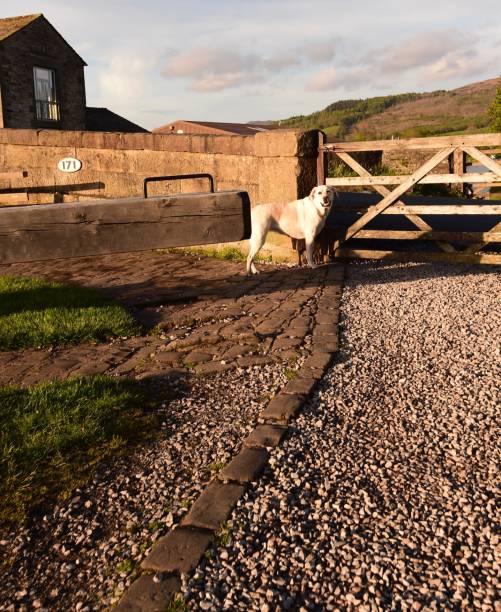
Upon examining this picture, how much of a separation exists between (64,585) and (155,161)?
7911 mm

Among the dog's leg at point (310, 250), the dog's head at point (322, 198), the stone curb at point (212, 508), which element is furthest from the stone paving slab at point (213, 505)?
the dog's leg at point (310, 250)

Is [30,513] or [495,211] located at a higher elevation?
[495,211]

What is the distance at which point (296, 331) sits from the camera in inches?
190

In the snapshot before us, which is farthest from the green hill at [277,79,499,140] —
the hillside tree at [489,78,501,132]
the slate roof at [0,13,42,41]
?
the slate roof at [0,13,42,41]

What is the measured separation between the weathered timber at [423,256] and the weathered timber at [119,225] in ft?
10.2

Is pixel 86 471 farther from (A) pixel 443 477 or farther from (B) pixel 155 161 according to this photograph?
(B) pixel 155 161

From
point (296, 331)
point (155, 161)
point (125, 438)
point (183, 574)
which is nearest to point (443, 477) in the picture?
point (183, 574)

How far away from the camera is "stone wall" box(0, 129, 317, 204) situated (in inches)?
299

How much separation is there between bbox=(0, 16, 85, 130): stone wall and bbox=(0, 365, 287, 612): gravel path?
21.2 meters

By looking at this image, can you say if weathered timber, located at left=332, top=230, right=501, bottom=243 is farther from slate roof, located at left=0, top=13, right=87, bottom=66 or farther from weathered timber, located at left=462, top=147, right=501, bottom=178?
slate roof, located at left=0, top=13, right=87, bottom=66

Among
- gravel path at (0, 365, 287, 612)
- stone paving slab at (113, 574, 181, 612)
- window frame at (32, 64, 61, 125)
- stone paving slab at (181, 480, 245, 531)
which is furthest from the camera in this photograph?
window frame at (32, 64, 61, 125)

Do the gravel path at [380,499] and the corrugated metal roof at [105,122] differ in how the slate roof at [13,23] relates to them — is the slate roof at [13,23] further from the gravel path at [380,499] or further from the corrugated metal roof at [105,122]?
the gravel path at [380,499]

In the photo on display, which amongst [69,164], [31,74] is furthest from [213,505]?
[31,74]

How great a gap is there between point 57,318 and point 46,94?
68.5 feet
